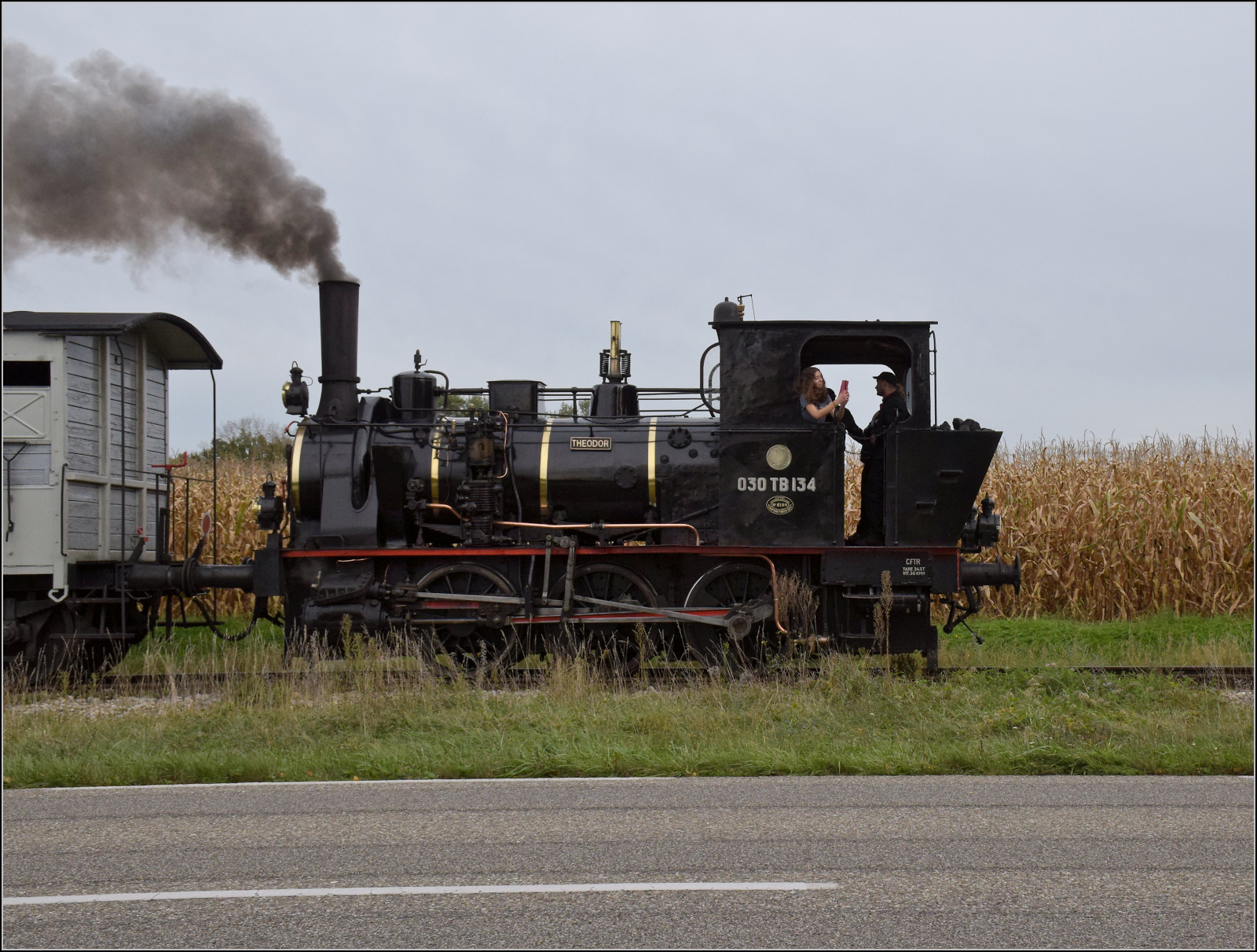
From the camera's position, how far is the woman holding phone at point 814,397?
1017cm

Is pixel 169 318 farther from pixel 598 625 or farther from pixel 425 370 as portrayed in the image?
pixel 598 625

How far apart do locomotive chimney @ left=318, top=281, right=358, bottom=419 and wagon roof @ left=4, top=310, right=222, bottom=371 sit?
1.90 metres

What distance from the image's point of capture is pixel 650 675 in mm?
10914

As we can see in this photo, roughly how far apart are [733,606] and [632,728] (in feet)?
8.49

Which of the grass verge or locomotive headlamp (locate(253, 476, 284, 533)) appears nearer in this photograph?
the grass verge

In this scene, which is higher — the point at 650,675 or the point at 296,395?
the point at 296,395

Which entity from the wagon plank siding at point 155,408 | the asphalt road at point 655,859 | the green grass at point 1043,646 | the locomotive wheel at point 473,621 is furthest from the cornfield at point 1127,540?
the asphalt road at point 655,859

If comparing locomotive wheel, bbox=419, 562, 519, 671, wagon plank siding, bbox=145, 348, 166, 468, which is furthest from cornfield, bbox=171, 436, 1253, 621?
locomotive wheel, bbox=419, 562, 519, 671

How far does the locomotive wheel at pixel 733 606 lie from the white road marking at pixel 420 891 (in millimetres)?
5551

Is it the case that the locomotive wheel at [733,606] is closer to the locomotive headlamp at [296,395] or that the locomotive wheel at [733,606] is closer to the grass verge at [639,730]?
the grass verge at [639,730]

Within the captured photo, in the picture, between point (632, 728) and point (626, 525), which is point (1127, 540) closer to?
point (626, 525)

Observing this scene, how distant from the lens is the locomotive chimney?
10898mm

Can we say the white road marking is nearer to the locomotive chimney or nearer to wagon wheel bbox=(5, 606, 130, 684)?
wagon wheel bbox=(5, 606, 130, 684)

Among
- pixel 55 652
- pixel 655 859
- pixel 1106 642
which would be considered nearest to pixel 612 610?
pixel 55 652
